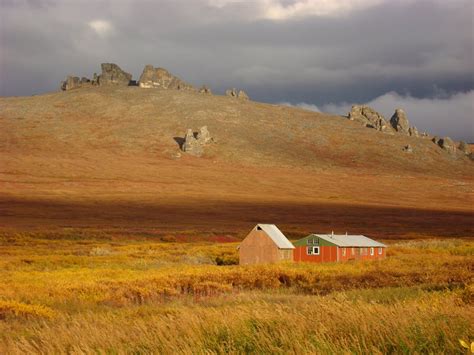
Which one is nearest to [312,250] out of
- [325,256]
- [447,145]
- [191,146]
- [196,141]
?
[325,256]

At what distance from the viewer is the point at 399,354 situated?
6.47 m

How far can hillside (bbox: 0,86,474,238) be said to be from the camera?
8706cm

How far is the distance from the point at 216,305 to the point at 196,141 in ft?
441

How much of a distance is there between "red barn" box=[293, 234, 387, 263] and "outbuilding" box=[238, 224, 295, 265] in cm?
199

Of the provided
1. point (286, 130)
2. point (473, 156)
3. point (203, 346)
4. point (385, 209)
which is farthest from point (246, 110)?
point (203, 346)

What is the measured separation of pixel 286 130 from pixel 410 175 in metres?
37.5

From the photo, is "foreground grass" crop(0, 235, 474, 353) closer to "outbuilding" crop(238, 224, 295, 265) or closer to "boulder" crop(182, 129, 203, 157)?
"outbuilding" crop(238, 224, 295, 265)

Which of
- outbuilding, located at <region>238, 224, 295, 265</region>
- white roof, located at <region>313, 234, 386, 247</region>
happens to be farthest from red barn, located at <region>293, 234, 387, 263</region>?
outbuilding, located at <region>238, 224, 295, 265</region>

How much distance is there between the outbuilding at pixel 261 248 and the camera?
152ft

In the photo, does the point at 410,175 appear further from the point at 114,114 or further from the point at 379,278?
the point at 379,278

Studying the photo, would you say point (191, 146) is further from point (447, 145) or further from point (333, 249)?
point (333, 249)

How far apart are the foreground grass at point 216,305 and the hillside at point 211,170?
2872 centimetres

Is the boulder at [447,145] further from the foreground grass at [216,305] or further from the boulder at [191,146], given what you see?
the foreground grass at [216,305]

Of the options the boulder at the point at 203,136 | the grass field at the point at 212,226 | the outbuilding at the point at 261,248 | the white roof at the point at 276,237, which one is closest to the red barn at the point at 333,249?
the white roof at the point at 276,237
